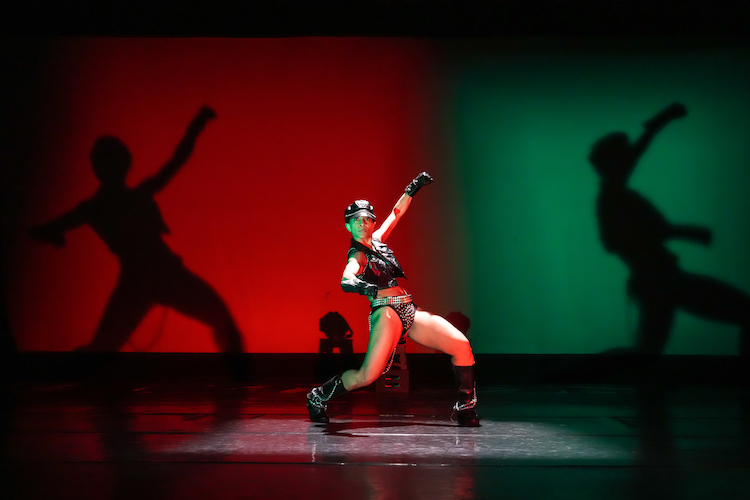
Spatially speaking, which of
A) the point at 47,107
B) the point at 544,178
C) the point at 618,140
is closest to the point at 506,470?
the point at 544,178

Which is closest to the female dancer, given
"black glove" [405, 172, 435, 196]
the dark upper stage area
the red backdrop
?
"black glove" [405, 172, 435, 196]

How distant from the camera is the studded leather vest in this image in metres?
3.75

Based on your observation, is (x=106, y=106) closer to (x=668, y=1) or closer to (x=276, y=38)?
(x=276, y=38)

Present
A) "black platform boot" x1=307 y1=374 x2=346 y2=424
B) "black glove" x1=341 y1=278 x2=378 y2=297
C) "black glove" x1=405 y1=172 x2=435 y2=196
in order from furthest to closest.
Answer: "black glove" x1=405 y1=172 x2=435 y2=196 < "black platform boot" x1=307 y1=374 x2=346 y2=424 < "black glove" x1=341 y1=278 x2=378 y2=297

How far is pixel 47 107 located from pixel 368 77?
311 centimetres

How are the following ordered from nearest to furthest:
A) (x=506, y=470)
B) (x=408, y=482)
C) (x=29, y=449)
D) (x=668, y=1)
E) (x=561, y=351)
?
(x=408, y=482), (x=506, y=470), (x=29, y=449), (x=668, y=1), (x=561, y=351)

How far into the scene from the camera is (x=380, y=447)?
10.4 feet

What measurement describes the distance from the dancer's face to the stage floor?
1178 mm

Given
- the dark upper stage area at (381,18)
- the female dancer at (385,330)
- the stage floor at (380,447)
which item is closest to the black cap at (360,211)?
the female dancer at (385,330)

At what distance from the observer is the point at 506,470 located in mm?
2723

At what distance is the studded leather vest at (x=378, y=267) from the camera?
3.75 m

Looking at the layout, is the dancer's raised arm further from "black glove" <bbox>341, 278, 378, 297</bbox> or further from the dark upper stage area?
the dark upper stage area

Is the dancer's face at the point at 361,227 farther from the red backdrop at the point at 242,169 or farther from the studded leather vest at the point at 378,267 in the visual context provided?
the red backdrop at the point at 242,169

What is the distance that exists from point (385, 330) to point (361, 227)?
659 mm
